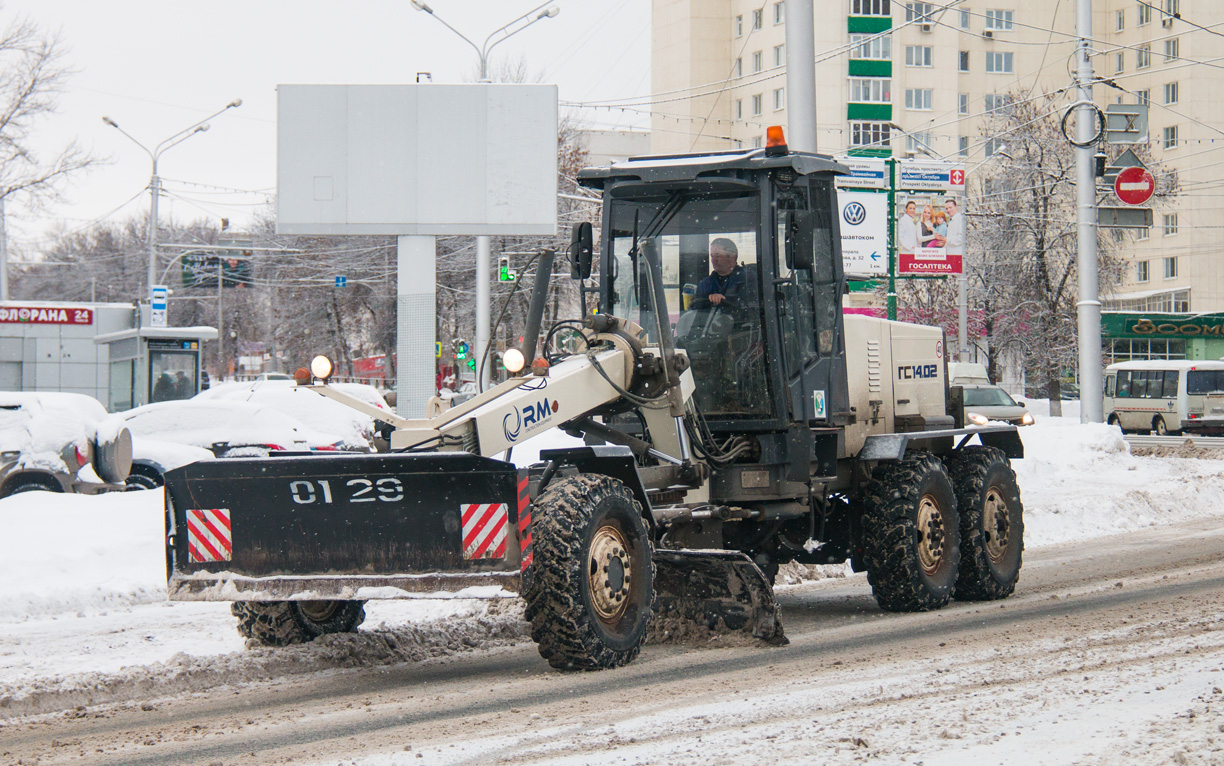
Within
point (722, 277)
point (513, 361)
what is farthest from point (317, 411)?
point (513, 361)

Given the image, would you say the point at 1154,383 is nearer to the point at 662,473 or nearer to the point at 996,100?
the point at 996,100

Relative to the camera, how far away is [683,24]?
7975 cm

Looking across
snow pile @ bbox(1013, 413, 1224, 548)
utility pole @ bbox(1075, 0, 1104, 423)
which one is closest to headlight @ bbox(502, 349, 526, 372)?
snow pile @ bbox(1013, 413, 1224, 548)

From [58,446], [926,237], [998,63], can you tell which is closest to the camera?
[58,446]

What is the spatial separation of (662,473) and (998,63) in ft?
240

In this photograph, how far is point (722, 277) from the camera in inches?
342

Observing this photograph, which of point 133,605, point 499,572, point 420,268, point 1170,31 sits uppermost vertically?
point 1170,31

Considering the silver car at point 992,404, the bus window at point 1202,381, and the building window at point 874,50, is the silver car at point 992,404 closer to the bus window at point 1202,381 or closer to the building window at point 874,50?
the bus window at point 1202,381

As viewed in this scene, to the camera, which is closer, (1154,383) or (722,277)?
(722,277)

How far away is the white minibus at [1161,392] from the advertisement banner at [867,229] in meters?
15.0

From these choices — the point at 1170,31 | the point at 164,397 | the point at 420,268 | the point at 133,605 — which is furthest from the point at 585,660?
the point at 1170,31

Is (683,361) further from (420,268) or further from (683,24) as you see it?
(683,24)

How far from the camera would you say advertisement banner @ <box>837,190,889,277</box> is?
90.1 ft

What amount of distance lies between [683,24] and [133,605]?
241 feet
